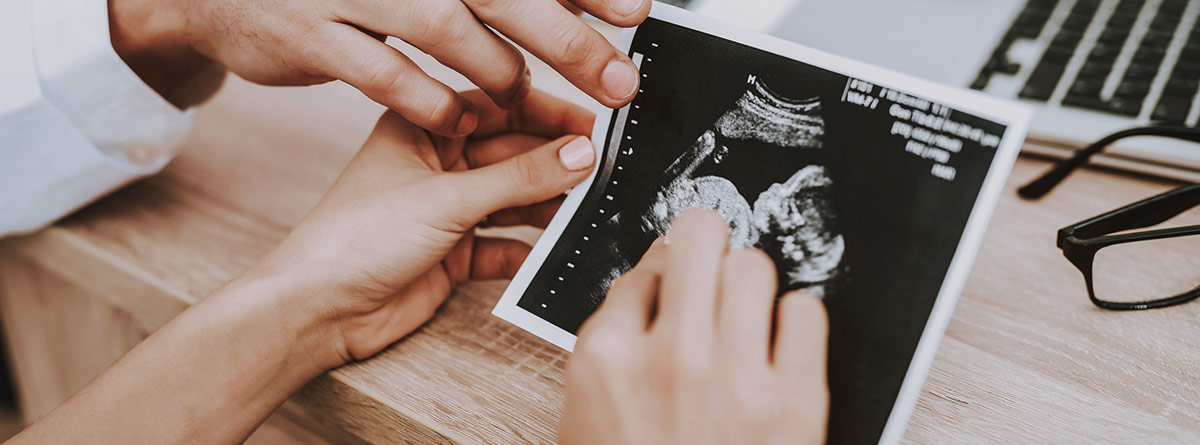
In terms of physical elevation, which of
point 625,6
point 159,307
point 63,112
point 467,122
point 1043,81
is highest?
point 1043,81

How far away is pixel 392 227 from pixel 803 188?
0.28 meters

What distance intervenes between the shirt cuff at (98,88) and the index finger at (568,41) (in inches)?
14.3

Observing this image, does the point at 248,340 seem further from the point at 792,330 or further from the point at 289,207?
the point at 792,330

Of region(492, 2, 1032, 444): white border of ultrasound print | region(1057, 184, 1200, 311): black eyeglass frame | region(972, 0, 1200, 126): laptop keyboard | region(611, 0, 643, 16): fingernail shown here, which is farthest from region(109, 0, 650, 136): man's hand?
region(972, 0, 1200, 126): laptop keyboard

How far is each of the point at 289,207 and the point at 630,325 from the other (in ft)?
1.44

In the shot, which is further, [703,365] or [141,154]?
[141,154]

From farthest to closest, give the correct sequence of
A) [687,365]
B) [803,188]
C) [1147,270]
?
1. [1147,270]
2. [803,188]
3. [687,365]

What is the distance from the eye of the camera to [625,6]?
1.51 feet

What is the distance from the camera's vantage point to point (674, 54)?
48 centimetres

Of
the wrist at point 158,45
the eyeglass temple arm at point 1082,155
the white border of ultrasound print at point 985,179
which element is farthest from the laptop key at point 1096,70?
the wrist at point 158,45

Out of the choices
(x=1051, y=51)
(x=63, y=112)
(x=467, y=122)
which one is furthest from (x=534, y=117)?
(x=1051, y=51)

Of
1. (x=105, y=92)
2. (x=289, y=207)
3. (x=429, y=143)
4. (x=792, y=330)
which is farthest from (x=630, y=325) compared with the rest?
(x=105, y=92)

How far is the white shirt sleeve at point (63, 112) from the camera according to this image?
1.88 feet

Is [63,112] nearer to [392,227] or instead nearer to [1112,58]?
[392,227]
